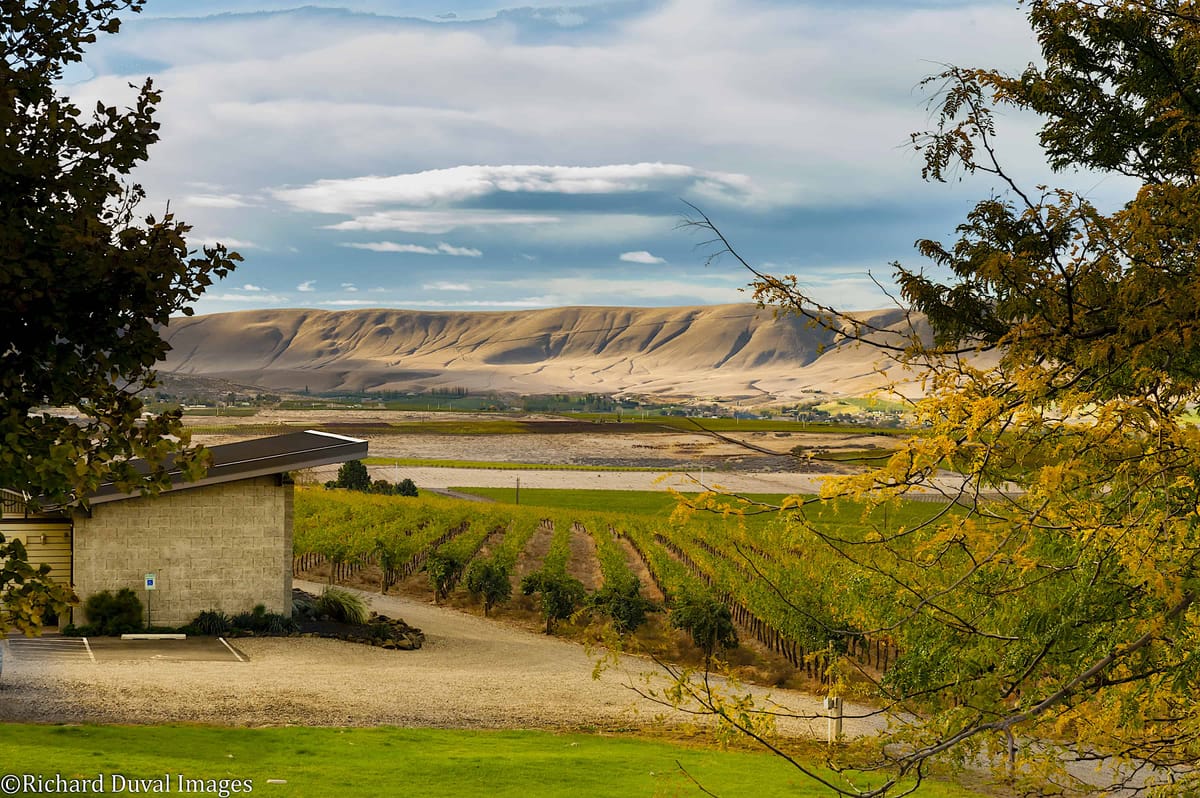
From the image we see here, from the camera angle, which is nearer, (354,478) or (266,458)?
(266,458)

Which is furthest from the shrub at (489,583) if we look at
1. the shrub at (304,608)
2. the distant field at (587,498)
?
the distant field at (587,498)

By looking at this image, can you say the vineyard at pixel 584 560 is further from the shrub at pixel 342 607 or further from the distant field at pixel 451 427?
the distant field at pixel 451 427

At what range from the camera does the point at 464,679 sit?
62.9 ft

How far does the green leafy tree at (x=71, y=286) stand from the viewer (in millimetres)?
5355

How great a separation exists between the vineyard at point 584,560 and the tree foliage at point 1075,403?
22.2ft

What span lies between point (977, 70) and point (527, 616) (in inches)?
935

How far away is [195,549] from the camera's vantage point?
849 inches

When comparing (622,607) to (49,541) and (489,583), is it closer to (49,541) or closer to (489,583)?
(489,583)

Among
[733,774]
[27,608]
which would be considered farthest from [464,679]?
[27,608]

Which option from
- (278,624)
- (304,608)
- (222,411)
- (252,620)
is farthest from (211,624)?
(222,411)

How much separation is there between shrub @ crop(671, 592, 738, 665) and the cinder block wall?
8715mm

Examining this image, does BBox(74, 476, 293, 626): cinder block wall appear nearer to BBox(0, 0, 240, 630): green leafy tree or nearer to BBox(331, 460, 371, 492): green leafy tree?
BBox(0, 0, 240, 630): green leafy tree

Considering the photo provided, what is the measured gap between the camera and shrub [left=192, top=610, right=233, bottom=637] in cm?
2127

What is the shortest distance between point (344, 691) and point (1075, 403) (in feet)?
47.9
